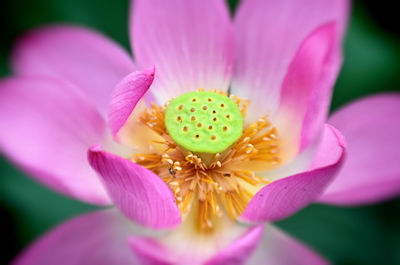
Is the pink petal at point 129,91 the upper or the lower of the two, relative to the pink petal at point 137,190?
upper

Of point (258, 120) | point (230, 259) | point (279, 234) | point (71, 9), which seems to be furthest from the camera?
point (71, 9)

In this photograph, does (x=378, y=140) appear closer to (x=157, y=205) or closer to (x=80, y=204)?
(x=157, y=205)

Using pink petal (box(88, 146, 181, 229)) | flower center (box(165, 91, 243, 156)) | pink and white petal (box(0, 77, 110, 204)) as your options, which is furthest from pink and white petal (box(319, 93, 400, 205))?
pink and white petal (box(0, 77, 110, 204))

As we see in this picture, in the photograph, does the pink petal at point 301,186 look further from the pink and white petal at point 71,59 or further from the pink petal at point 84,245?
the pink and white petal at point 71,59

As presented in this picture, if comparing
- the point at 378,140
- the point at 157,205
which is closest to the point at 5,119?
the point at 157,205

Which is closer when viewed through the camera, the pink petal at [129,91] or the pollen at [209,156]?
the pink petal at [129,91]

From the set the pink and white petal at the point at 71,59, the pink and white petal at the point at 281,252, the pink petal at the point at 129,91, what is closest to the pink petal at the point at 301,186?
the pink and white petal at the point at 281,252
